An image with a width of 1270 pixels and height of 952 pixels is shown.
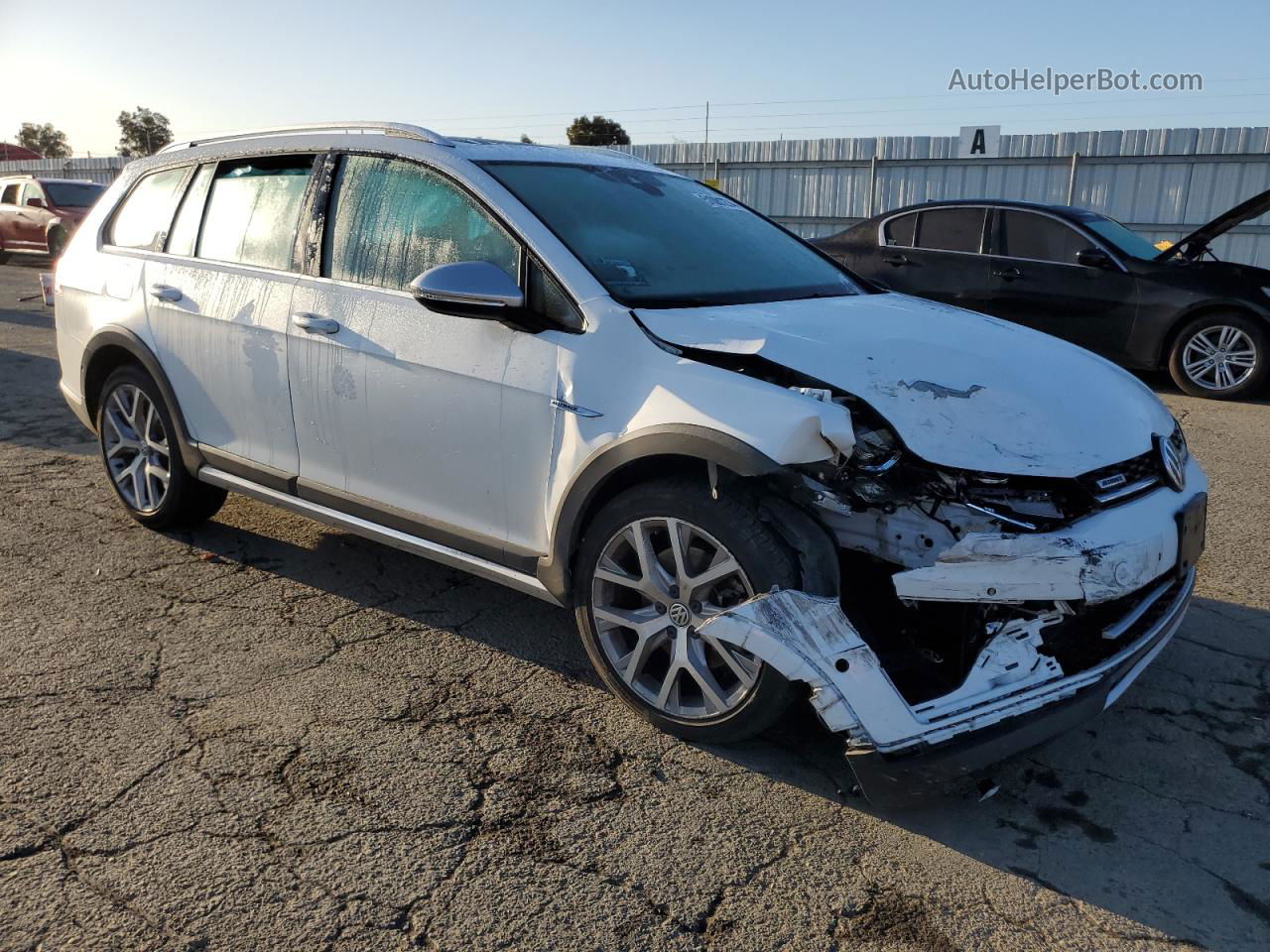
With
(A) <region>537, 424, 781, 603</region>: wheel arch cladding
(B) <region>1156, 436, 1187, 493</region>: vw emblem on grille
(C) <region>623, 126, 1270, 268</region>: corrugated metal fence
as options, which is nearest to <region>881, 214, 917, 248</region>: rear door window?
(C) <region>623, 126, 1270, 268</region>: corrugated metal fence

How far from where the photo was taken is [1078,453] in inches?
112

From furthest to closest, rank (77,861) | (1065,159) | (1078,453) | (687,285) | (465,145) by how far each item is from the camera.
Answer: (1065,159), (465,145), (687,285), (1078,453), (77,861)

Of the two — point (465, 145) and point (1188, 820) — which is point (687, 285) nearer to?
point (465, 145)

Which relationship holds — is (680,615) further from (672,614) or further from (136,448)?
(136,448)

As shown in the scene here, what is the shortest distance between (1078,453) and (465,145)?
2302 mm

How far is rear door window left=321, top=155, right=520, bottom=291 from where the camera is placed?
342 centimetres

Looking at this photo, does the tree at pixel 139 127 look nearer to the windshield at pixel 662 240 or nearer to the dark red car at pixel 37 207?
the dark red car at pixel 37 207

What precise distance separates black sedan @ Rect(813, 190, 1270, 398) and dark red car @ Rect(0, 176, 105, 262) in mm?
15407

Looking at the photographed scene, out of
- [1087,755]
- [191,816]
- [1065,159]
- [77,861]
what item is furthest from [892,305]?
[1065,159]

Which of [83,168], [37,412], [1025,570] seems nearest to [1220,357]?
[1025,570]

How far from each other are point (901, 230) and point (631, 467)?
7668mm

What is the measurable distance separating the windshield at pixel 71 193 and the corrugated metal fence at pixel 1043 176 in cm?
1105

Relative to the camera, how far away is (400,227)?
3646 millimetres

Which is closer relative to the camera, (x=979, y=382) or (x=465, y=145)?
(x=979, y=382)
